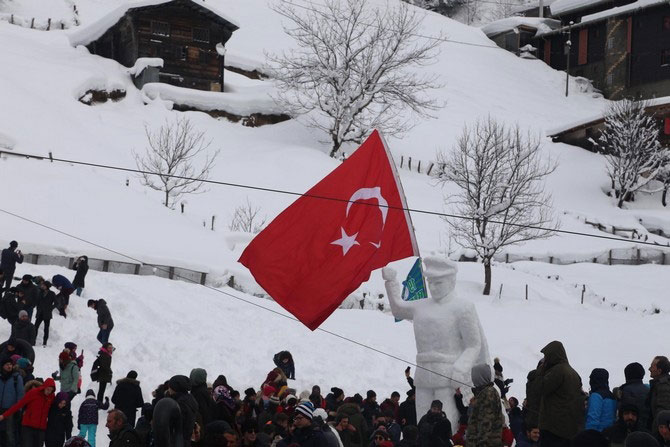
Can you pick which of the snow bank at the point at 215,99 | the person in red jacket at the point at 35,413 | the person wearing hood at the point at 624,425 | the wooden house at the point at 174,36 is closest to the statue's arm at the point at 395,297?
the person wearing hood at the point at 624,425

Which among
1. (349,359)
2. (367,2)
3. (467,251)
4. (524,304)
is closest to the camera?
(349,359)

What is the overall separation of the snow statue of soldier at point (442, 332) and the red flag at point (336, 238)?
401 millimetres

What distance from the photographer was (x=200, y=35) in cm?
5181

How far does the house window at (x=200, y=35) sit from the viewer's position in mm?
51688

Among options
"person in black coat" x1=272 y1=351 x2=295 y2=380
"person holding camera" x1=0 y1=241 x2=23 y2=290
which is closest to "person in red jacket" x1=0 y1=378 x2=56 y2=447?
"person in black coat" x1=272 y1=351 x2=295 y2=380

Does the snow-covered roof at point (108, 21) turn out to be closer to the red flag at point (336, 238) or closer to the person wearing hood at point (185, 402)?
the red flag at point (336, 238)

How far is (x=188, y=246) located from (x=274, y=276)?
17.1 metres

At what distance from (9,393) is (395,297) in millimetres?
4964

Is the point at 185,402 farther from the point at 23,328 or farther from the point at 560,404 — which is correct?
the point at 23,328

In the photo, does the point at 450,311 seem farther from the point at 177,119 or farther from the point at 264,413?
the point at 177,119

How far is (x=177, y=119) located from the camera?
45469 mm

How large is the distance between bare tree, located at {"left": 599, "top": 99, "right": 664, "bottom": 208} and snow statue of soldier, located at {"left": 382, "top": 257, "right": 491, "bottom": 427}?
40648mm

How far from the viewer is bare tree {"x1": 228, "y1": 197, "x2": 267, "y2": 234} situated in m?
36.1

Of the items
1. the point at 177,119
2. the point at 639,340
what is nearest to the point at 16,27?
the point at 177,119
